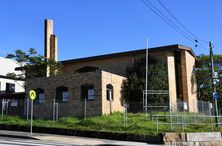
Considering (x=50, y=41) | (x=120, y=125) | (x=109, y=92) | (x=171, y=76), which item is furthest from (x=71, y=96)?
(x=50, y=41)

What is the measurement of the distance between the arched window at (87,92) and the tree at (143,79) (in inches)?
197

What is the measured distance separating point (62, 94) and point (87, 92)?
2828 millimetres

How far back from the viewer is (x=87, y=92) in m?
33.5

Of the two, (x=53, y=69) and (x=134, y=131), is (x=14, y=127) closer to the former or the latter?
(x=134, y=131)

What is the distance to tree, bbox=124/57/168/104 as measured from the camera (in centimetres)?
3725

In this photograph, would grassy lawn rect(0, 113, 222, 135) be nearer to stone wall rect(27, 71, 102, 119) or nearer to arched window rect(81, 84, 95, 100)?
stone wall rect(27, 71, 102, 119)

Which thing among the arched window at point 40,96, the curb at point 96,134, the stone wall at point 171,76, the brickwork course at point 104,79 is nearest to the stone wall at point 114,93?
the brickwork course at point 104,79

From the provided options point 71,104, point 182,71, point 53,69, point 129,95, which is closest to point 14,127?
point 71,104

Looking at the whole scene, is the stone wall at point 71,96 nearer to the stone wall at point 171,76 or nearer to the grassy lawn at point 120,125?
the grassy lawn at point 120,125

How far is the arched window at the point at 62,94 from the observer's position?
34594mm

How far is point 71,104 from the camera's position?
3344 centimetres

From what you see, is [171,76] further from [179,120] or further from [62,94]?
[179,120]

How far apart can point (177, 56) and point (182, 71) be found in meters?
1.87

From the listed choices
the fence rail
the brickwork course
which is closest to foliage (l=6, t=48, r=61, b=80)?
the brickwork course
